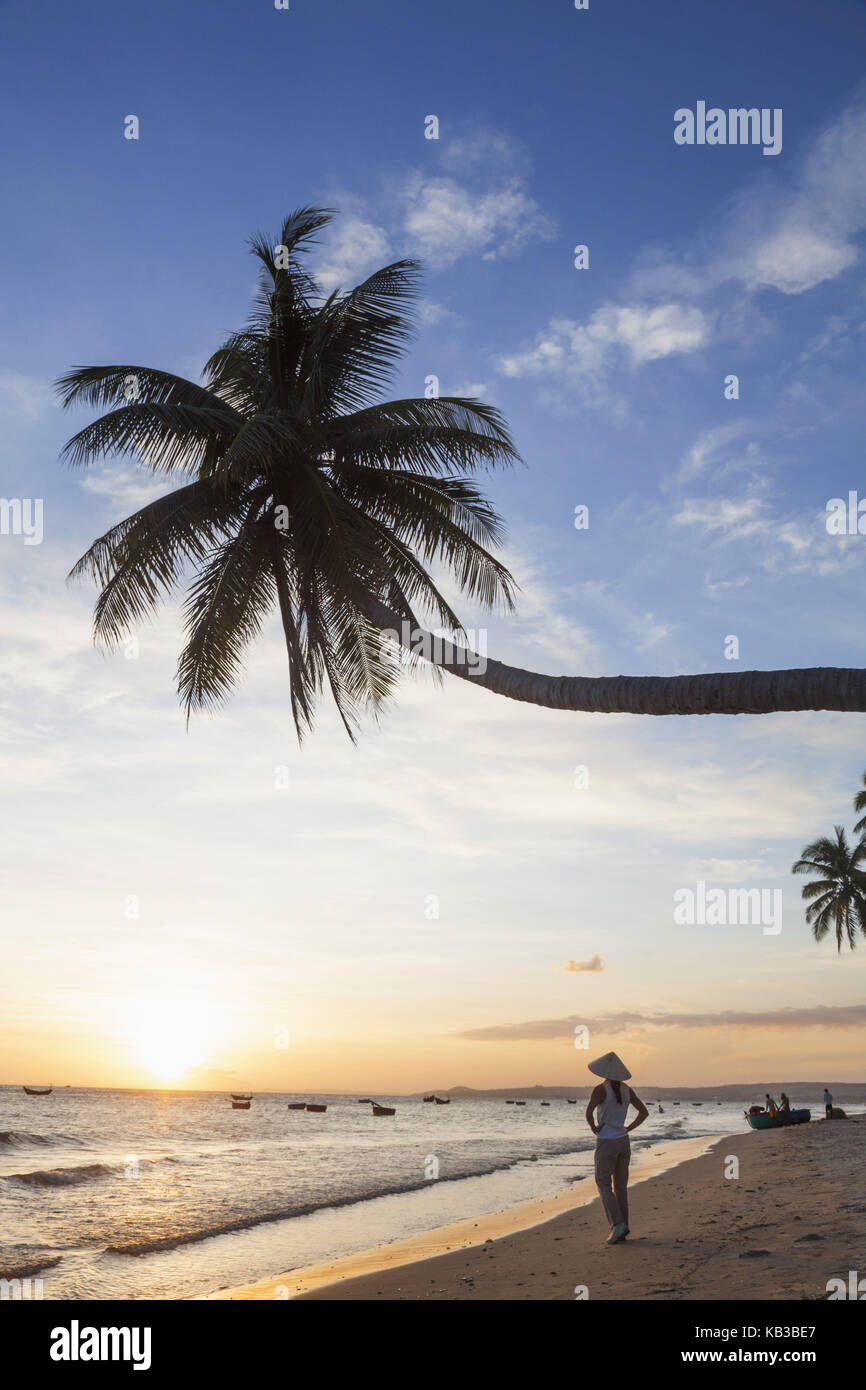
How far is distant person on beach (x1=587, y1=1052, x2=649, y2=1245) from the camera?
9.33m

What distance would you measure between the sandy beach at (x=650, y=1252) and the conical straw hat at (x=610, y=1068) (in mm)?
1636

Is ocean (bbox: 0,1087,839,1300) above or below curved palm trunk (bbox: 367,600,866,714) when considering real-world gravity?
below

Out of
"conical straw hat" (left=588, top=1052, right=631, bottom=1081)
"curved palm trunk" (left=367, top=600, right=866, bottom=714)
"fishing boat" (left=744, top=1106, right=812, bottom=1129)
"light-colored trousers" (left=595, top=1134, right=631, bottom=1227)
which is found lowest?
"fishing boat" (left=744, top=1106, right=812, bottom=1129)

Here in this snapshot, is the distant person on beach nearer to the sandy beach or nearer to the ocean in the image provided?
the sandy beach

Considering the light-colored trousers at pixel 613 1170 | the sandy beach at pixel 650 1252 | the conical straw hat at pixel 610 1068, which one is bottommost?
the sandy beach at pixel 650 1252

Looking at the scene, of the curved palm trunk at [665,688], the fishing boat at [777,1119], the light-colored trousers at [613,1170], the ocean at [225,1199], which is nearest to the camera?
the curved palm trunk at [665,688]

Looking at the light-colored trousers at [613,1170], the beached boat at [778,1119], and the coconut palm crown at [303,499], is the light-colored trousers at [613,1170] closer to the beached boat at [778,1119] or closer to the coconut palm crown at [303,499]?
the coconut palm crown at [303,499]

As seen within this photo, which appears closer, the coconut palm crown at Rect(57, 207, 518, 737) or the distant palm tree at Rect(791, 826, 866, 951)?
the coconut palm crown at Rect(57, 207, 518, 737)

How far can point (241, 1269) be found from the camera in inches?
511

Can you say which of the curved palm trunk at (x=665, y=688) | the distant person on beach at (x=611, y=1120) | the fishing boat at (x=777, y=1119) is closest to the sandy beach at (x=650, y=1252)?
the distant person on beach at (x=611, y=1120)

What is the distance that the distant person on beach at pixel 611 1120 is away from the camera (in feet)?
30.6

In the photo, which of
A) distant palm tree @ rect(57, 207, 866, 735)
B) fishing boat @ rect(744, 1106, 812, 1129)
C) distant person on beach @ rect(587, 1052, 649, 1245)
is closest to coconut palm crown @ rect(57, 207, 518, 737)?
distant palm tree @ rect(57, 207, 866, 735)

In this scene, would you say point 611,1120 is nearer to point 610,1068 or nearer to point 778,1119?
point 610,1068
